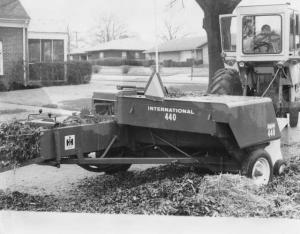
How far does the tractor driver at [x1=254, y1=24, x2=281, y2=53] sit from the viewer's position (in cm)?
702

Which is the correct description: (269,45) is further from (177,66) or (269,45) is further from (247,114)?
(247,114)

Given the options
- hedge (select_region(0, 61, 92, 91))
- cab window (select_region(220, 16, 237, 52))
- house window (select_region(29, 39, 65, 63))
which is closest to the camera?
cab window (select_region(220, 16, 237, 52))

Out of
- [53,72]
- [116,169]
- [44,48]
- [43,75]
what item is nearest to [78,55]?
[53,72]

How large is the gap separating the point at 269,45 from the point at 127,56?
1.90m

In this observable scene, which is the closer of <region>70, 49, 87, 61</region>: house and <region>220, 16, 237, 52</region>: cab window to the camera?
<region>220, 16, 237, 52</region>: cab window

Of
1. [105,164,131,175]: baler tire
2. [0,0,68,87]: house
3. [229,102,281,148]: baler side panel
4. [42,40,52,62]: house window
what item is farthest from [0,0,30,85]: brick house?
[229,102,281,148]: baler side panel

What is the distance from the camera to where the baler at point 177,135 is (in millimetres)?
5176

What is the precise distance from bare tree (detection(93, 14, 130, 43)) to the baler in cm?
56

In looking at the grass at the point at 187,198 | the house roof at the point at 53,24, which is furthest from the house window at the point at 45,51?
the grass at the point at 187,198

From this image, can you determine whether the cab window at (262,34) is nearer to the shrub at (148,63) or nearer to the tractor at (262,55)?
the tractor at (262,55)

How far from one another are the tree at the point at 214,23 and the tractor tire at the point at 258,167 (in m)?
1.61

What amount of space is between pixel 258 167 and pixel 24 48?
333 inches

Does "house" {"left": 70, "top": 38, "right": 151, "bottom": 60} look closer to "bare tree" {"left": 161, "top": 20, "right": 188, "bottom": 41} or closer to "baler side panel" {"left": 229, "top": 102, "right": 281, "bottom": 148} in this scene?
"bare tree" {"left": 161, "top": 20, "right": 188, "bottom": 41}

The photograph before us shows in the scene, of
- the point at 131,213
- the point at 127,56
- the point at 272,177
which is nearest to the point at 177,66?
the point at 127,56
